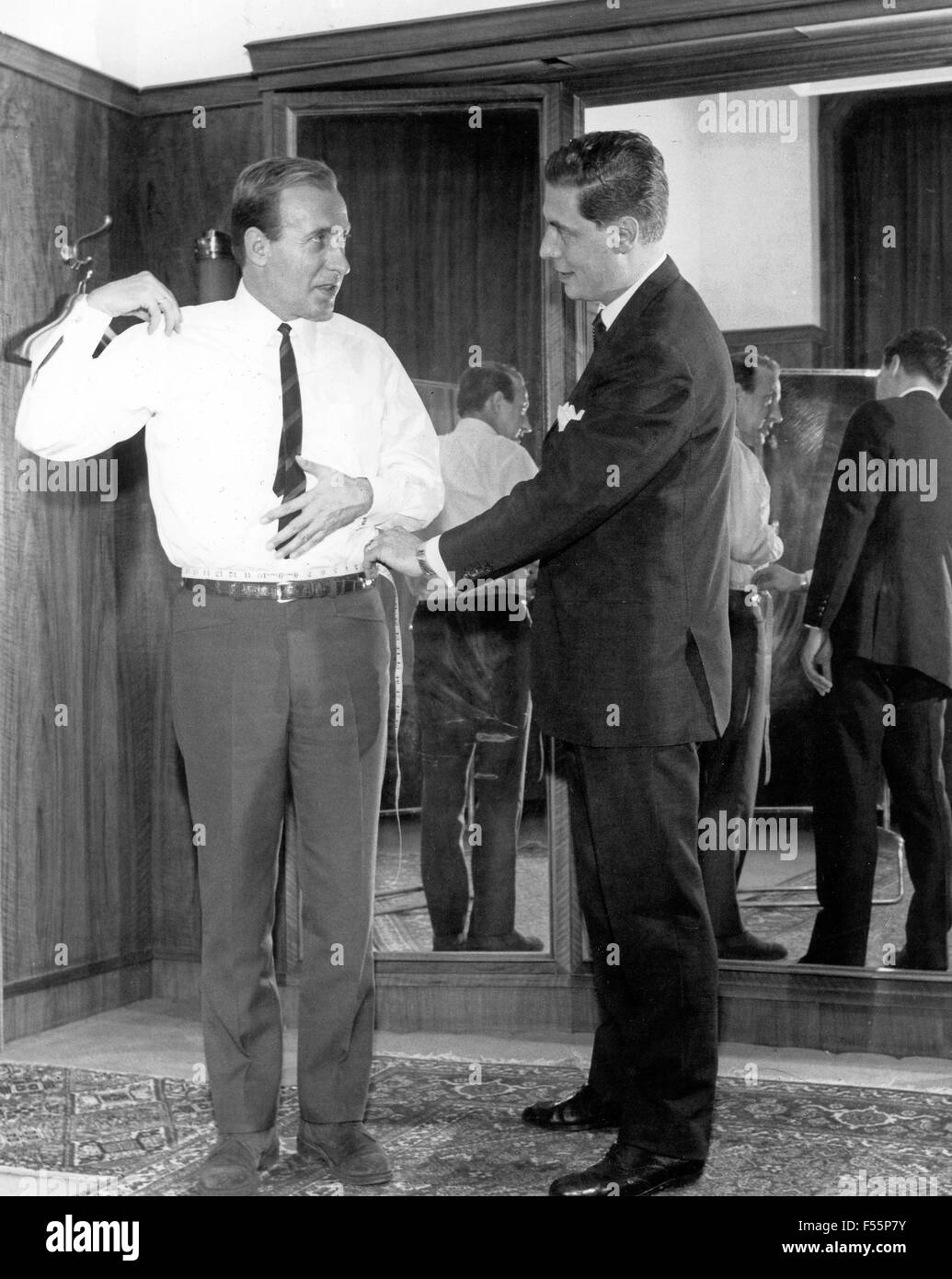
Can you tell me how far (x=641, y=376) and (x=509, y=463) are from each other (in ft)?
4.38

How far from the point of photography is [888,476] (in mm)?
3885

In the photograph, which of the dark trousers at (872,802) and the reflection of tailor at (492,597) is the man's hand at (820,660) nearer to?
the dark trousers at (872,802)

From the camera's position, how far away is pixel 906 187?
3.82 m

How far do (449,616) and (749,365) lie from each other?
3.41 feet

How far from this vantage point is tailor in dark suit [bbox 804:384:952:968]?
12.7 feet

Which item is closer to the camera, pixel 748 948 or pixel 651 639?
pixel 651 639

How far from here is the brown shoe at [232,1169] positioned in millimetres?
2910

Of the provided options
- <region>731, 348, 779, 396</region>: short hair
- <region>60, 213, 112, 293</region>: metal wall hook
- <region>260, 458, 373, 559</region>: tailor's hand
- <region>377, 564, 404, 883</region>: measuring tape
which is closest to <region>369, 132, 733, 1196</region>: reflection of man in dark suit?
<region>260, 458, 373, 559</region>: tailor's hand

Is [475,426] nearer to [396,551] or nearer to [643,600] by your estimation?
[396,551]

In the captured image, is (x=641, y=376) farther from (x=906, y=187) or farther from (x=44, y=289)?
(x=44, y=289)

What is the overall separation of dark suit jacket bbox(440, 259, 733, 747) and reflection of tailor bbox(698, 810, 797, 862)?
3.72ft

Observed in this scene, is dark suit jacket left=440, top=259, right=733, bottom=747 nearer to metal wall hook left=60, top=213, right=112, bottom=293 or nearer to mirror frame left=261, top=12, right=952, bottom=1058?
mirror frame left=261, top=12, right=952, bottom=1058

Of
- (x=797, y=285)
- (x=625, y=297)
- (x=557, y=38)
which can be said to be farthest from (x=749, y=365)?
(x=625, y=297)

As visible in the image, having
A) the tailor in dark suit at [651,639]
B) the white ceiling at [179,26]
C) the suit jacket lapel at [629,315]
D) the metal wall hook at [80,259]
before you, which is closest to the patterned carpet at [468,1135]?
the tailor in dark suit at [651,639]
